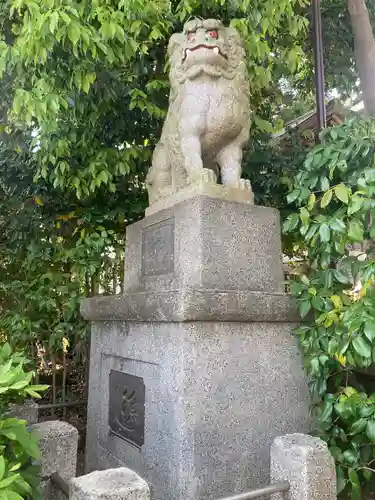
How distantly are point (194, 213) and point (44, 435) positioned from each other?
1315 millimetres

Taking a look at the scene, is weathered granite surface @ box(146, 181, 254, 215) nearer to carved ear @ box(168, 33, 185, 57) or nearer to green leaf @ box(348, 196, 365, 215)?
green leaf @ box(348, 196, 365, 215)

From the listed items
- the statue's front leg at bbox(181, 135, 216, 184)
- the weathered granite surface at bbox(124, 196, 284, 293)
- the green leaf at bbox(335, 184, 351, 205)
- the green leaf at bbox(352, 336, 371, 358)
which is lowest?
the green leaf at bbox(352, 336, 371, 358)

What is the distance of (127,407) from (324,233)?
1.53 metres

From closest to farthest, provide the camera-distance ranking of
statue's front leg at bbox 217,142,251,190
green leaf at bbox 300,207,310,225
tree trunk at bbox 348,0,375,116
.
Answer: green leaf at bbox 300,207,310,225
statue's front leg at bbox 217,142,251,190
tree trunk at bbox 348,0,375,116

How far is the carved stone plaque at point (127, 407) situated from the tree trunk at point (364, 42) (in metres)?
3.89

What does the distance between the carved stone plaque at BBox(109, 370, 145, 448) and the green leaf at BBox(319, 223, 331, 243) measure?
4.20 ft

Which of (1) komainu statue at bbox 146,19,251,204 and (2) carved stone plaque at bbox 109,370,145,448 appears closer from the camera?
(2) carved stone plaque at bbox 109,370,145,448

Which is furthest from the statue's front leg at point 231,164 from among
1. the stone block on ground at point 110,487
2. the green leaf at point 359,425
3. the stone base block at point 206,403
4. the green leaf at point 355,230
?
the stone block on ground at point 110,487

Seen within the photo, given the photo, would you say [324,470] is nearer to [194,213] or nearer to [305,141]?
[194,213]

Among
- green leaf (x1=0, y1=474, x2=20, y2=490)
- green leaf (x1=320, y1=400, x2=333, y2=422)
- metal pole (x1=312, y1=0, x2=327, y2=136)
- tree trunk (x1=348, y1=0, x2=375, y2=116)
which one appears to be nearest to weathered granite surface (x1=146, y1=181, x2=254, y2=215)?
metal pole (x1=312, y1=0, x2=327, y2=136)

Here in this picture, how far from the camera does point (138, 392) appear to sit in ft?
8.46

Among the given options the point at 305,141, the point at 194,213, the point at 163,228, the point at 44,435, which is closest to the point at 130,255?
the point at 163,228

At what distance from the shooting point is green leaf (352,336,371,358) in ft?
6.63

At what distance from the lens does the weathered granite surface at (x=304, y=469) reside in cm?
181
